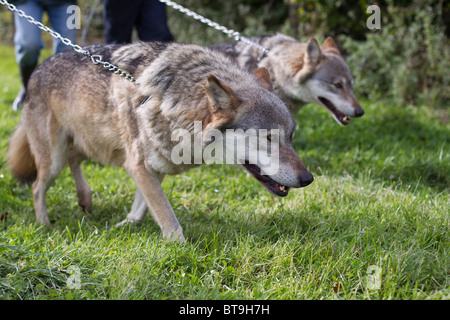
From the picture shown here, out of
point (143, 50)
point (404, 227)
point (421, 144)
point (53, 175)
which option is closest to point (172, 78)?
point (143, 50)

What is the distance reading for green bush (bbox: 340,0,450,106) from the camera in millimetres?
7254

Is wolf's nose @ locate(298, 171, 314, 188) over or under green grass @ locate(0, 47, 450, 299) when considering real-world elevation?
over

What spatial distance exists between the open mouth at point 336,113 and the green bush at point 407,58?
3.06m

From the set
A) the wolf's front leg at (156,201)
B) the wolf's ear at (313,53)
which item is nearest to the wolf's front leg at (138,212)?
the wolf's front leg at (156,201)

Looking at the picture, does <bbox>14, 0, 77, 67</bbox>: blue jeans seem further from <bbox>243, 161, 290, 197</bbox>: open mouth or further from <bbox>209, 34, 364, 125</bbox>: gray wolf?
<bbox>243, 161, 290, 197</bbox>: open mouth

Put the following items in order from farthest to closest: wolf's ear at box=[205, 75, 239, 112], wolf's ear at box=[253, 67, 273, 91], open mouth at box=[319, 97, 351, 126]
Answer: open mouth at box=[319, 97, 351, 126]
wolf's ear at box=[253, 67, 273, 91]
wolf's ear at box=[205, 75, 239, 112]

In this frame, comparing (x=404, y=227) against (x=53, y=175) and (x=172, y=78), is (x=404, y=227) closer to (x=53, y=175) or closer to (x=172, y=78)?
(x=172, y=78)

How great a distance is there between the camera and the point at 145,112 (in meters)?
2.95

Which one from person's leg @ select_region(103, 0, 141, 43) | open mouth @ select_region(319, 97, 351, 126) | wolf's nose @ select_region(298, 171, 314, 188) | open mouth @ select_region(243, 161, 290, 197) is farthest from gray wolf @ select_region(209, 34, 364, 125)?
wolf's nose @ select_region(298, 171, 314, 188)

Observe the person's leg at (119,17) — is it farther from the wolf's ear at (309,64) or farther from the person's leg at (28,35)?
the wolf's ear at (309,64)

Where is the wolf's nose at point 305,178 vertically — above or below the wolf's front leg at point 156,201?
above

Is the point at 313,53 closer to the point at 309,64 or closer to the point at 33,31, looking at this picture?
the point at 309,64

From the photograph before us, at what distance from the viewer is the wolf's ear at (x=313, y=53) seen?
4.82 m

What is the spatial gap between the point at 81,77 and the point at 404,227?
8.77 ft
